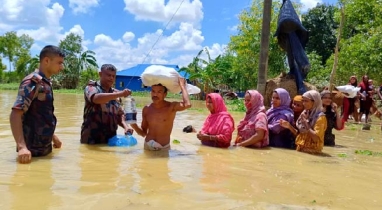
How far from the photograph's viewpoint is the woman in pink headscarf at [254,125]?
229 inches

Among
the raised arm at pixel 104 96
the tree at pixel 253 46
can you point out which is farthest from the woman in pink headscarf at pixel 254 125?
the tree at pixel 253 46

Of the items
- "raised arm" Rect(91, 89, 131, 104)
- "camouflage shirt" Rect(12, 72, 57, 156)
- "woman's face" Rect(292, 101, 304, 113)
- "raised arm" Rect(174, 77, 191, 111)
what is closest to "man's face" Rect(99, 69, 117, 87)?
"raised arm" Rect(91, 89, 131, 104)

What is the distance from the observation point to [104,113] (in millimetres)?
5215

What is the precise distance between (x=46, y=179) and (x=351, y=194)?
2588 mm

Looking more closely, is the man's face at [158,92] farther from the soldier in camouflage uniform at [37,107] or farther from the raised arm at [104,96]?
the soldier in camouflage uniform at [37,107]

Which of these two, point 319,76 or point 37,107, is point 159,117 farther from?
point 319,76

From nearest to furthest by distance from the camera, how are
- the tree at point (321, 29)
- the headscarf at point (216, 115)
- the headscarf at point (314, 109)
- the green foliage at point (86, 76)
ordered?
1. the headscarf at point (314, 109)
2. the headscarf at point (216, 115)
3. the tree at point (321, 29)
4. the green foliage at point (86, 76)

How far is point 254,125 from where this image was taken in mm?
5879

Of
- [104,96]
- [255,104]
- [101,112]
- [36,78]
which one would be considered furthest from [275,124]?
[36,78]

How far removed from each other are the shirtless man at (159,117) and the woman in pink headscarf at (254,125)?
1.36 m

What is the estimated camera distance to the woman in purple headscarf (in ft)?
19.8

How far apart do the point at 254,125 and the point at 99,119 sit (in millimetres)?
2215

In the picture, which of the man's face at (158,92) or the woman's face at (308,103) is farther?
the woman's face at (308,103)

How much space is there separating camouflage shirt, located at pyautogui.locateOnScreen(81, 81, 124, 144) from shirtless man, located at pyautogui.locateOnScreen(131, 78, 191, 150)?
351mm
